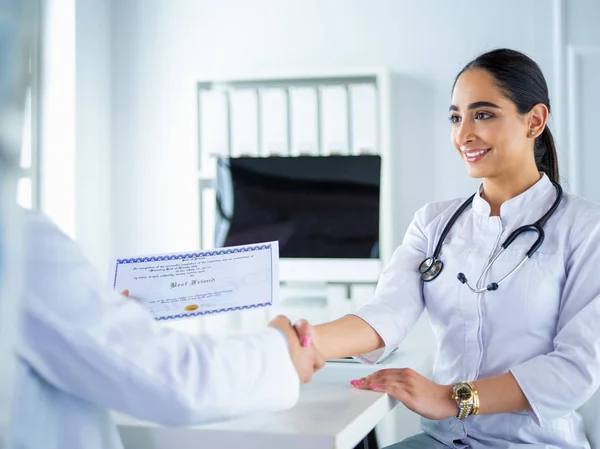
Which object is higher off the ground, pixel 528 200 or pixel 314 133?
pixel 314 133

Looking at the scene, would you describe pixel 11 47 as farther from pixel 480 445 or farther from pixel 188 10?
pixel 188 10

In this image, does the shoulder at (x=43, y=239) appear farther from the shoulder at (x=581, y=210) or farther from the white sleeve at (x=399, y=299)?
the shoulder at (x=581, y=210)

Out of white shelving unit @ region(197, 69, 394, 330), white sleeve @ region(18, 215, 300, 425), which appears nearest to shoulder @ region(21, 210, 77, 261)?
white sleeve @ region(18, 215, 300, 425)

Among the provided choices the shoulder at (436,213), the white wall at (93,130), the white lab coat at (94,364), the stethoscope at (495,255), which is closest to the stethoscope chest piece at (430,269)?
the stethoscope at (495,255)

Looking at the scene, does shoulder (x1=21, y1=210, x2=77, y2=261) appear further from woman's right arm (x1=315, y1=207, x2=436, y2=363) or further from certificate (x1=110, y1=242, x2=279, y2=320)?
woman's right arm (x1=315, y1=207, x2=436, y2=363)

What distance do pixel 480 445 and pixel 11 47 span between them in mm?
1239

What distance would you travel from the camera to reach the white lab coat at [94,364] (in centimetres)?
78

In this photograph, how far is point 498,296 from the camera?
1.45m

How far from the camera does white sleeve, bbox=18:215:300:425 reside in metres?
0.78

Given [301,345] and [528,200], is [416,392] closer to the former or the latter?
[301,345]

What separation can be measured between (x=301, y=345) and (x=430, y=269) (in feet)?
1.78

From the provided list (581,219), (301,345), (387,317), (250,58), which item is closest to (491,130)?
(581,219)

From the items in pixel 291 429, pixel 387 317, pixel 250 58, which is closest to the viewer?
pixel 291 429

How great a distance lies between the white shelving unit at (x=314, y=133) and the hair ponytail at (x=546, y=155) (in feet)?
4.11
